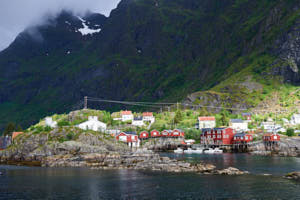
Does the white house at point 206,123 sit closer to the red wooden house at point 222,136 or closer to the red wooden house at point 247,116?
the red wooden house at point 247,116

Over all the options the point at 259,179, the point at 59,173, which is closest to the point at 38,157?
the point at 59,173

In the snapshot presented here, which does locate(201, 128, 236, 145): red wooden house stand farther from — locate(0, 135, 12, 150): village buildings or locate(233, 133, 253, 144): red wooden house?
locate(0, 135, 12, 150): village buildings

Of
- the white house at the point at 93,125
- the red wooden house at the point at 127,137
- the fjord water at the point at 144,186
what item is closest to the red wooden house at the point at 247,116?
the red wooden house at the point at 127,137

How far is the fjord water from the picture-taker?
52625 mm

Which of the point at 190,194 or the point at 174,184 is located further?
the point at 174,184

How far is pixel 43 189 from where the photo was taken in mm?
58375

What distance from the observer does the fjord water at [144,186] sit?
52.6 m

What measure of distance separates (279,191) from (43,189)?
3506cm

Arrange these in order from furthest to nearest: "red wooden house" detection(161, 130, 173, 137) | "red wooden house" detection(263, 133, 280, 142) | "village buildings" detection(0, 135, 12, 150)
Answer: "red wooden house" detection(161, 130, 173, 137)
"village buildings" detection(0, 135, 12, 150)
"red wooden house" detection(263, 133, 280, 142)

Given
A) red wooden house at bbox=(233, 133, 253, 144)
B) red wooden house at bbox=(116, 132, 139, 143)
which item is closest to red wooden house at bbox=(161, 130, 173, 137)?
red wooden house at bbox=(116, 132, 139, 143)

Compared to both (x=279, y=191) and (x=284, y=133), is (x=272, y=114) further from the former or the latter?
(x=279, y=191)

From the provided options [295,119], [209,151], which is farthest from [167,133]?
[295,119]

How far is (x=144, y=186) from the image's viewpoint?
195ft

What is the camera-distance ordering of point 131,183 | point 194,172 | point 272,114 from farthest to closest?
1. point 272,114
2. point 194,172
3. point 131,183
